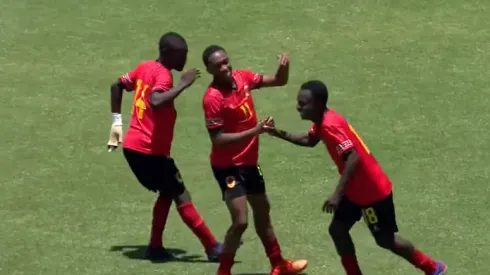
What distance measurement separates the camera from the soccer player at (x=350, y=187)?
9781 mm

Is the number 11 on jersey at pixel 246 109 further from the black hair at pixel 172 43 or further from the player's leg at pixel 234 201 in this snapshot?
the black hair at pixel 172 43

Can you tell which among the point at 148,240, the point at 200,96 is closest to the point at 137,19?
the point at 200,96

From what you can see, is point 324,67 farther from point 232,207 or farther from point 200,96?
point 232,207

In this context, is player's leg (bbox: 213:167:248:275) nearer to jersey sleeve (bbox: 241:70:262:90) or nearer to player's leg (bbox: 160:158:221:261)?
player's leg (bbox: 160:158:221:261)

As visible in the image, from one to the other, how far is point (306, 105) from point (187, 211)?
6.01ft

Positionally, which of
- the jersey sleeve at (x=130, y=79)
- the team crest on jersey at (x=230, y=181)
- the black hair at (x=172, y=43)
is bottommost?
the team crest on jersey at (x=230, y=181)

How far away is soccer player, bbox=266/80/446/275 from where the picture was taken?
9.78m

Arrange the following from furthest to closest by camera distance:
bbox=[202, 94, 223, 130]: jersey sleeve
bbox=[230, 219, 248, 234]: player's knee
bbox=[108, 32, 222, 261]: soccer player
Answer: bbox=[108, 32, 222, 261]: soccer player → bbox=[230, 219, 248, 234]: player's knee → bbox=[202, 94, 223, 130]: jersey sleeve

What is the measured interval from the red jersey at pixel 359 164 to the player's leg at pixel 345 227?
10 centimetres

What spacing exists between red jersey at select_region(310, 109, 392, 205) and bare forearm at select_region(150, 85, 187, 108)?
1.40m

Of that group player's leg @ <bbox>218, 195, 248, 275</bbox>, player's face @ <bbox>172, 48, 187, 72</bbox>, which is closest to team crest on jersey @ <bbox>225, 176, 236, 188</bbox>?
player's leg @ <bbox>218, 195, 248, 275</bbox>

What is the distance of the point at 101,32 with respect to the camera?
16.6 metres

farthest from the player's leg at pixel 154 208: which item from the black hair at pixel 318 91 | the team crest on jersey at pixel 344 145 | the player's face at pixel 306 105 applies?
the team crest on jersey at pixel 344 145

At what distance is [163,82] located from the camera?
10.9 metres
